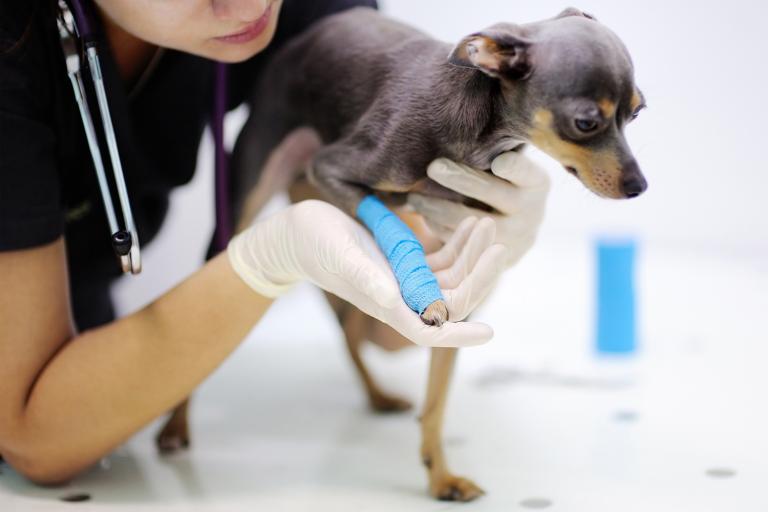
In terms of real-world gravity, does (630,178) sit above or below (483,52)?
below

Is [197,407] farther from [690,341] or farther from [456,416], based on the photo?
[690,341]

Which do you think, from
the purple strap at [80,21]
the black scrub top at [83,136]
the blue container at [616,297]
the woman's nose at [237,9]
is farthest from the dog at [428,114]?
the blue container at [616,297]

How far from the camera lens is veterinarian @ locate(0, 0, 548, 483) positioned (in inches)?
51.9

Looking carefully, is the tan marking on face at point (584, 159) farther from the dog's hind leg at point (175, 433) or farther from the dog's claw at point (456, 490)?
the dog's hind leg at point (175, 433)

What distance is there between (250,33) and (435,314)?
63 centimetres

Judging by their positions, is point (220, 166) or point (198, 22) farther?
point (220, 166)

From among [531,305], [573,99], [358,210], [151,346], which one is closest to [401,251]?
[358,210]

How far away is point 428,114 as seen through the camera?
1.32 meters

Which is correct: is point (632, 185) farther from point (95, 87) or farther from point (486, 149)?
point (95, 87)

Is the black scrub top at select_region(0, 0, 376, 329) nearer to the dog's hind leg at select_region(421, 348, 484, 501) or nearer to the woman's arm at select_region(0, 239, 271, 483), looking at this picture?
the woman's arm at select_region(0, 239, 271, 483)

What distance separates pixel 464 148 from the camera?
4.26 feet

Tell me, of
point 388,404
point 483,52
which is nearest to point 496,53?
point 483,52

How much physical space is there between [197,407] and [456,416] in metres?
0.58

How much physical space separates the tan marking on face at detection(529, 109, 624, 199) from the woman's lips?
52 cm
